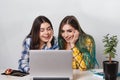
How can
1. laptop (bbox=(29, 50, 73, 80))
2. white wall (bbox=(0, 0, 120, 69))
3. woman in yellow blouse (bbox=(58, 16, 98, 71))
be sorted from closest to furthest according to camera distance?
laptop (bbox=(29, 50, 73, 80)) < woman in yellow blouse (bbox=(58, 16, 98, 71)) < white wall (bbox=(0, 0, 120, 69))

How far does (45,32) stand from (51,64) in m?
0.90

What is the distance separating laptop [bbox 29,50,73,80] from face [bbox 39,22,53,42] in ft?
2.70

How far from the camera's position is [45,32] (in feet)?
9.24

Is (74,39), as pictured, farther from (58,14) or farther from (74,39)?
(58,14)

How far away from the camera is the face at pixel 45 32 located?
278 cm

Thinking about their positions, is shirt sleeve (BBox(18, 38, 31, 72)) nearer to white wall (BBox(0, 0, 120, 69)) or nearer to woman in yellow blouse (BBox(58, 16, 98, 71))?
woman in yellow blouse (BBox(58, 16, 98, 71))

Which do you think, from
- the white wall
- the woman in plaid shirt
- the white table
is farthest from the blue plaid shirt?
the white wall

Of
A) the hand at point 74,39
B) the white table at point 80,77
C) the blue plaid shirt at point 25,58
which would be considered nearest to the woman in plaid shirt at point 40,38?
the blue plaid shirt at point 25,58

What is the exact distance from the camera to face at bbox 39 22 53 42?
2783mm

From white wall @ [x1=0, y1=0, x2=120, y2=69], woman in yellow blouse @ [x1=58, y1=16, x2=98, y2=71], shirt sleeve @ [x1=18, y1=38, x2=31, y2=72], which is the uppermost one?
white wall @ [x1=0, y1=0, x2=120, y2=69]

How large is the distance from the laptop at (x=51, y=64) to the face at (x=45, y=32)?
823 mm

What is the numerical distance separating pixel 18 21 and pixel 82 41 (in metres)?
1.00

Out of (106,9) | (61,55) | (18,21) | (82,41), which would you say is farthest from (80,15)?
(61,55)

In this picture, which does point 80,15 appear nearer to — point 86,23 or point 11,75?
point 86,23
